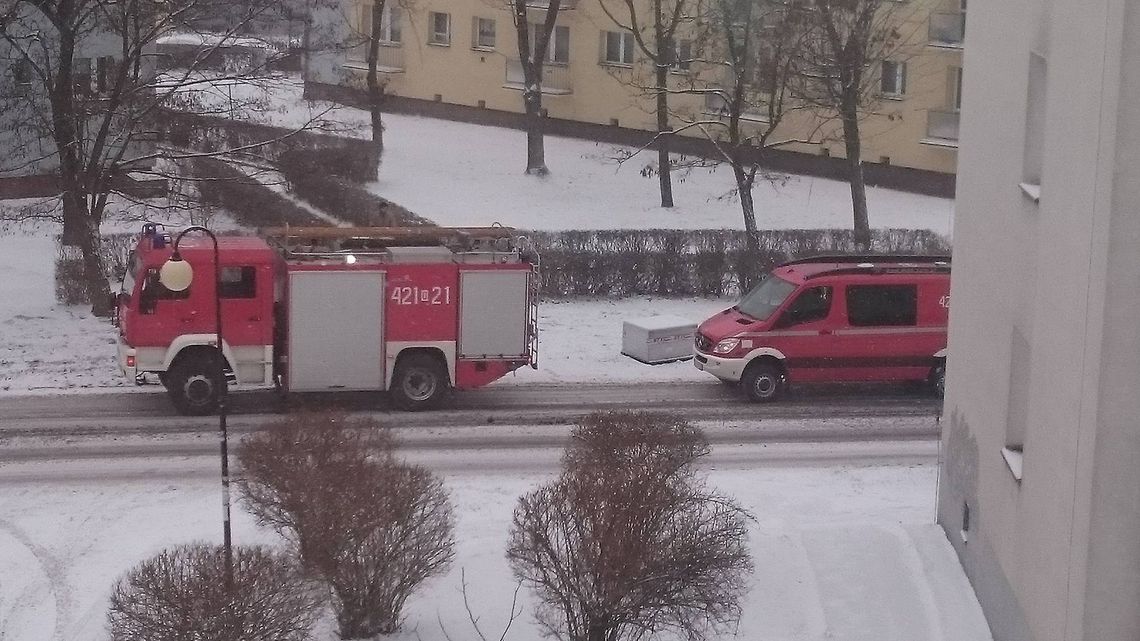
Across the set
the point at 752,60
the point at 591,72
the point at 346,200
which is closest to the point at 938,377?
the point at 752,60

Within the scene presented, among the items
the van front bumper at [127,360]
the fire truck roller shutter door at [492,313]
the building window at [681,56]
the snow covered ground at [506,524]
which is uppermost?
the building window at [681,56]

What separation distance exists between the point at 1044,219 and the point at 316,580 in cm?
608

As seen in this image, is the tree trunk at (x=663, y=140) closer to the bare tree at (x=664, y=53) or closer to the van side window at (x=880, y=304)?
the bare tree at (x=664, y=53)

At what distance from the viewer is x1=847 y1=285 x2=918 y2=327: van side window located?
20.7 meters

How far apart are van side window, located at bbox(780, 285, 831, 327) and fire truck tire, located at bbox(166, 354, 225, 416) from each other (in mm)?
7574

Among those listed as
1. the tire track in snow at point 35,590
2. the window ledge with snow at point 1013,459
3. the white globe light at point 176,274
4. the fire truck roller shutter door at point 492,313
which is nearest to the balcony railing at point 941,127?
the fire truck roller shutter door at point 492,313

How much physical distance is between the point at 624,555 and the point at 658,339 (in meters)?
11.3

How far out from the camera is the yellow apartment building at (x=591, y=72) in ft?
123

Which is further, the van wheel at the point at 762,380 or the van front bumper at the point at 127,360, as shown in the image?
the van wheel at the point at 762,380

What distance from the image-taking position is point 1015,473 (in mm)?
11867

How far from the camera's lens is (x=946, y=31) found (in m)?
37.5

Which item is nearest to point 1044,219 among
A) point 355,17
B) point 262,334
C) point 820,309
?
point 820,309

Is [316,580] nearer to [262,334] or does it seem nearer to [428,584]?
[428,584]

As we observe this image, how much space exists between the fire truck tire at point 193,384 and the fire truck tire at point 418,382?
91.8 inches
